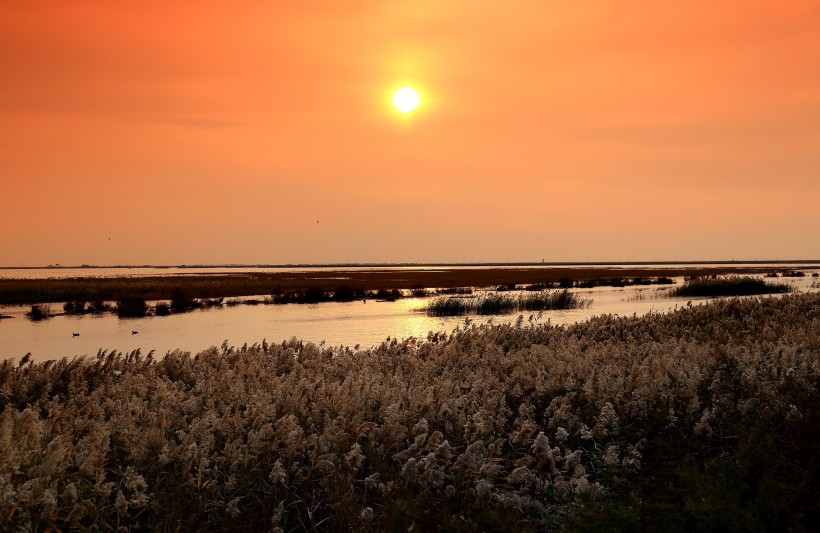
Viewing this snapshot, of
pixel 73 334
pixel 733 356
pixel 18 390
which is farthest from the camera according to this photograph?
pixel 73 334

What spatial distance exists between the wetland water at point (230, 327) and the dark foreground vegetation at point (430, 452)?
12.8m

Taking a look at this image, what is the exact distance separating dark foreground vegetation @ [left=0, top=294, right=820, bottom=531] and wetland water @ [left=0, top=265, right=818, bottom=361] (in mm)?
12800

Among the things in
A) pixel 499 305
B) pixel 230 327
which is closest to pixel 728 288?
pixel 499 305

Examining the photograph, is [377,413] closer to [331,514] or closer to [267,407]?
[267,407]

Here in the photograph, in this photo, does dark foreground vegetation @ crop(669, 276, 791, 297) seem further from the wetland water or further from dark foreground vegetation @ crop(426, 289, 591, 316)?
dark foreground vegetation @ crop(426, 289, 591, 316)

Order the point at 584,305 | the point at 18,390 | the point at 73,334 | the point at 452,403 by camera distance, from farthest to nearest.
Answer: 1. the point at 584,305
2. the point at 73,334
3. the point at 18,390
4. the point at 452,403

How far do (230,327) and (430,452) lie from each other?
1157 inches

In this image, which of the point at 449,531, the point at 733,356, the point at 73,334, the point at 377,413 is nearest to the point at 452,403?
the point at 377,413

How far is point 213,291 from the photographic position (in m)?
61.6

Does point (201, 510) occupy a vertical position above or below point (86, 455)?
below

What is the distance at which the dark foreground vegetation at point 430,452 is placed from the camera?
5.59 m

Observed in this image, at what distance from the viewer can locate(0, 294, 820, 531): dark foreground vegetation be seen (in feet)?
18.3

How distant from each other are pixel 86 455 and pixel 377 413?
3.28m

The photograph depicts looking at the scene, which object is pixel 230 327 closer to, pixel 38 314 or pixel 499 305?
pixel 38 314
